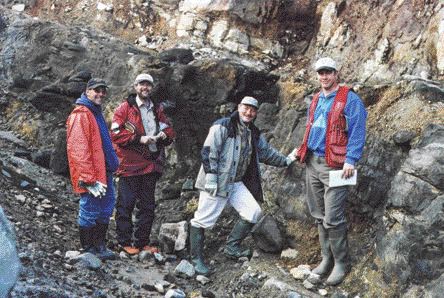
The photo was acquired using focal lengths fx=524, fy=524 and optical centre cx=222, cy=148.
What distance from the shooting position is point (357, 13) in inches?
458

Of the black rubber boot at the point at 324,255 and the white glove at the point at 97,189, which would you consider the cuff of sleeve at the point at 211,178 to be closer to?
the white glove at the point at 97,189

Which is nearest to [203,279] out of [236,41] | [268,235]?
[268,235]

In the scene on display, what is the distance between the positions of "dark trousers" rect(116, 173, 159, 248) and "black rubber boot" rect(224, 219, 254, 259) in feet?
4.33

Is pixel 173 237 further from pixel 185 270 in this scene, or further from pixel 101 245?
pixel 101 245

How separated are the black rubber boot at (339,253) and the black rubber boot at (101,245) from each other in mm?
2986

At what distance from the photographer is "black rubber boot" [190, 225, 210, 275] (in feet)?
23.9

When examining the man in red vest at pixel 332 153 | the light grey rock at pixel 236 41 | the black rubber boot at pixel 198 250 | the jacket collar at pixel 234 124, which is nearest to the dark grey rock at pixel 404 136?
the man in red vest at pixel 332 153

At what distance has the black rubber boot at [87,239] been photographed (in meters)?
7.14

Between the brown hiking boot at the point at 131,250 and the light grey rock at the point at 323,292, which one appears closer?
the light grey rock at the point at 323,292

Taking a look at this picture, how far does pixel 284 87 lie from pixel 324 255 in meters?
4.49

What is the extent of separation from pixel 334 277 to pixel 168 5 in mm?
10569

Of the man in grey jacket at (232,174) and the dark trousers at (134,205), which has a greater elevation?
the man in grey jacket at (232,174)

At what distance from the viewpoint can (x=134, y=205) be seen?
26.4 ft

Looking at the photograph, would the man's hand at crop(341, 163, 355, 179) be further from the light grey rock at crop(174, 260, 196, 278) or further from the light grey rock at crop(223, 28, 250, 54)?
the light grey rock at crop(223, 28, 250, 54)
